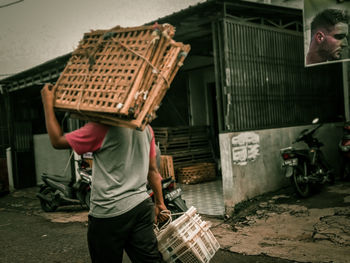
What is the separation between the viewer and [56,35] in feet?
60.5

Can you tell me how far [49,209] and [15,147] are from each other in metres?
5.44

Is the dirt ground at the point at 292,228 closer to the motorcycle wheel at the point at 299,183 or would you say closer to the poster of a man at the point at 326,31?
the motorcycle wheel at the point at 299,183

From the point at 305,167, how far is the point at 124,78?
565 cm

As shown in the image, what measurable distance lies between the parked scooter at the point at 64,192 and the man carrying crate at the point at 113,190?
528 centimetres

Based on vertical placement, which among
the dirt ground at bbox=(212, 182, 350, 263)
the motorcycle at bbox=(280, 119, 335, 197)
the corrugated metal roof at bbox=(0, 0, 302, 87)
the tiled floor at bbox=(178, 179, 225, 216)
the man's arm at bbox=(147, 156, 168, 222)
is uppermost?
the corrugated metal roof at bbox=(0, 0, 302, 87)

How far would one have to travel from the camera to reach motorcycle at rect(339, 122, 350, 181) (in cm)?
776

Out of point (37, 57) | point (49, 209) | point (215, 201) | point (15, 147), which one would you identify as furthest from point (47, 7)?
point (215, 201)

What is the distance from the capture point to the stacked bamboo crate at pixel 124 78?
2.13m

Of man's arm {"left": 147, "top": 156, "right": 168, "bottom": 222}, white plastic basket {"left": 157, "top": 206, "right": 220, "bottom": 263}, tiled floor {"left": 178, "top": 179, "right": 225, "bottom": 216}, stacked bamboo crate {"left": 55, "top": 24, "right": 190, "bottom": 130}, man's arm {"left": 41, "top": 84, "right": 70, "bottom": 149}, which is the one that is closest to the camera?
stacked bamboo crate {"left": 55, "top": 24, "right": 190, "bottom": 130}

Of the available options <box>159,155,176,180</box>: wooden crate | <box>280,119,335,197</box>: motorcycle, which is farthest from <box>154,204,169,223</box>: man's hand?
<box>159,155,176,180</box>: wooden crate

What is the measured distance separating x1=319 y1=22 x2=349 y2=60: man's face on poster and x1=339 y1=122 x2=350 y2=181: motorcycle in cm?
177

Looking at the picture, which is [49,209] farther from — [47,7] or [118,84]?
[47,7]

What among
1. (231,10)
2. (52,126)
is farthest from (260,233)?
(231,10)

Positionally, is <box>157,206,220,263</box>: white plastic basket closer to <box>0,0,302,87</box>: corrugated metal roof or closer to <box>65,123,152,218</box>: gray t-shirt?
<box>65,123,152,218</box>: gray t-shirt
